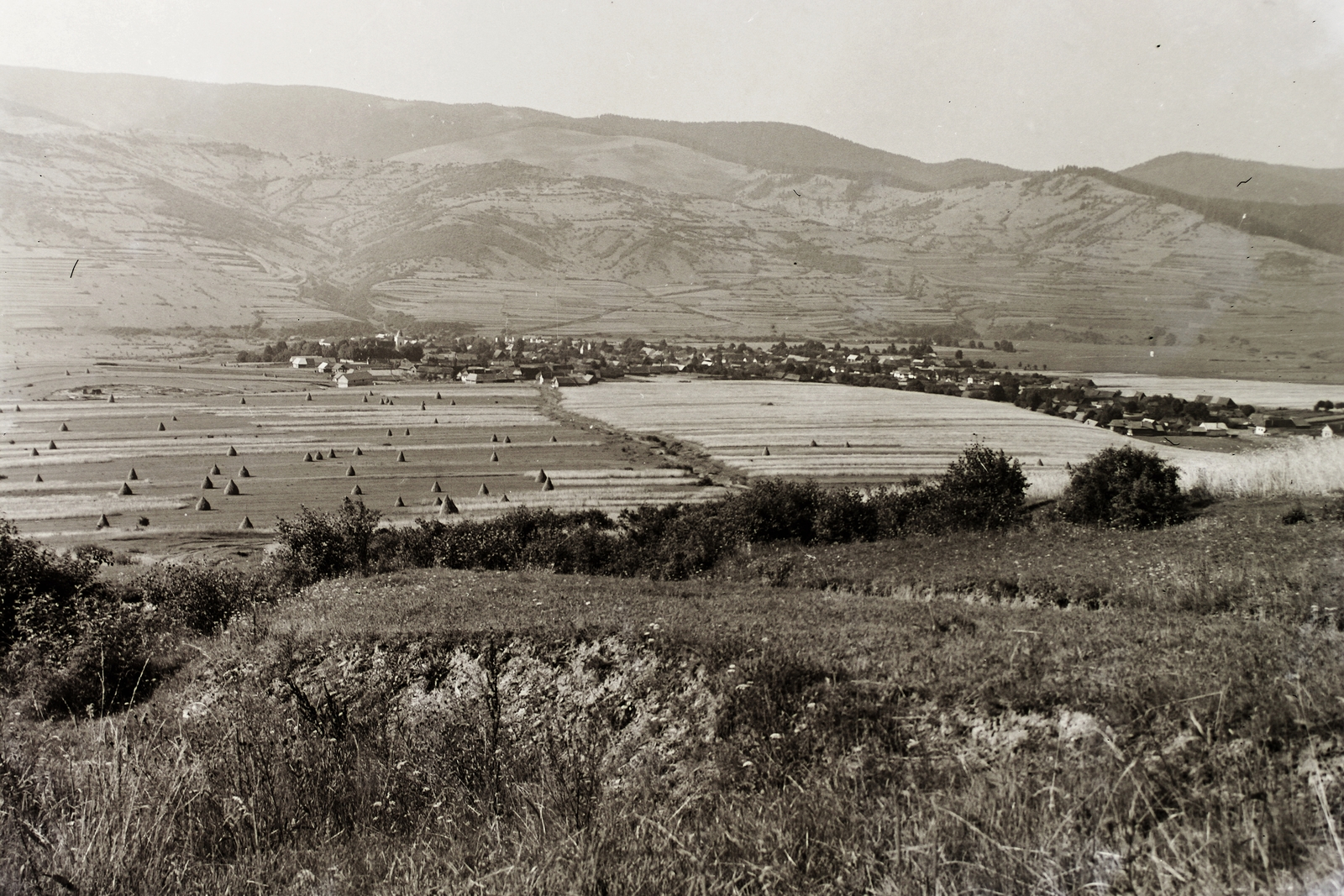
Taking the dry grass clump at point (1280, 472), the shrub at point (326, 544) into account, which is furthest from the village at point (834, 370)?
the shrub at point (326, 544)

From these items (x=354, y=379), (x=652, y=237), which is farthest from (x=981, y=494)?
(x=652, y=237)

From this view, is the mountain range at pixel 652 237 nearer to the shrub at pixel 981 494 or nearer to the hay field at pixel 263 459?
the shrub at pixel 981 494

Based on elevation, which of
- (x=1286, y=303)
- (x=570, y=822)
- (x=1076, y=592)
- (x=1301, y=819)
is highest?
(x=1286, y=303)

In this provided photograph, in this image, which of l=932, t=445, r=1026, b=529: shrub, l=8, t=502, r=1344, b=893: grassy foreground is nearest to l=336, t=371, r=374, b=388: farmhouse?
l=932, t=445, r=1026, b=529: shrub

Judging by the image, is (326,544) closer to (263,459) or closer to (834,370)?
(263,459)

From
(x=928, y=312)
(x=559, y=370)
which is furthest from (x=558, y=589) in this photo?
(x=928, y=312)

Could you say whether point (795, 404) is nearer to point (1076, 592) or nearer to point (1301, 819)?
point (1076, 592)
